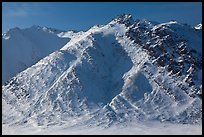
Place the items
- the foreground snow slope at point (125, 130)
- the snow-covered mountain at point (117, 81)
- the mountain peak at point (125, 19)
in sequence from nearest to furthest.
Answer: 1. the foreground snow slope at point (125, 130)
2. the snow-covered mountain at point (117, 81)
3. the mountain peak at point (125, 19)

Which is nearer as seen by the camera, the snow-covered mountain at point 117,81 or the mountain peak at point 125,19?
the snow-covered mountain at point 117,81

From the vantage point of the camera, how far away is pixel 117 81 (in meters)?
139

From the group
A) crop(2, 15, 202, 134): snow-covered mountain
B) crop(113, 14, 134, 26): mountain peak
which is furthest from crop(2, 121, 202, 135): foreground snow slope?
crop(113, 14, 134, 26): mountain peak

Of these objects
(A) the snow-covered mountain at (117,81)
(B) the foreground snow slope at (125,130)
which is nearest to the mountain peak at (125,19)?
(A) the snow-covered mountain at (117,81)

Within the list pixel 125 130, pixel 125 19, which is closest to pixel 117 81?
pixel 125 130

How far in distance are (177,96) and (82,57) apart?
120ft

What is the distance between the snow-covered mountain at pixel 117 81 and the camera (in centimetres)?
12206

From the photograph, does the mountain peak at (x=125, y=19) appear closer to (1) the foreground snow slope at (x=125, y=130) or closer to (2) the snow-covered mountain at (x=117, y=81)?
(2) the snow-covered mountain at (x=117, y=81)

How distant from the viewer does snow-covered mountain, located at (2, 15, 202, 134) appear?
122 meters

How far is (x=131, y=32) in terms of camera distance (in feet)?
511

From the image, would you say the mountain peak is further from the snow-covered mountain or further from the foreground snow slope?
the foreground snow slope

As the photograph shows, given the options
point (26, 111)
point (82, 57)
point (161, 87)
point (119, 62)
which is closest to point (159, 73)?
point (161, 87)

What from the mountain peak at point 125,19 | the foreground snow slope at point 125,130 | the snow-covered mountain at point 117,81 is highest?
the mountain peak at point 125,19

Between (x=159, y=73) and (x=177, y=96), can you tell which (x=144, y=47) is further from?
(x=177, y=96)
